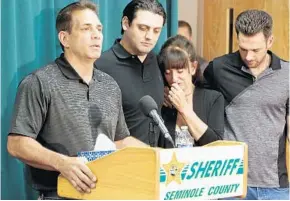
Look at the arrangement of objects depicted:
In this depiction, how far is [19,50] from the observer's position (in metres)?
2.47

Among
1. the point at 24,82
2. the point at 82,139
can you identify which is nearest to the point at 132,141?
the point at 82,139

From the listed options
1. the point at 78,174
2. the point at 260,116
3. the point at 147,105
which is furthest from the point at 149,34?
the point at 78,174

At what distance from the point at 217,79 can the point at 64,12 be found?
2.65 feet

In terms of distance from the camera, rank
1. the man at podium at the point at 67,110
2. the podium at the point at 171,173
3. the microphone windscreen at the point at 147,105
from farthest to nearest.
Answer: the man at podium at the point at 67,110
the microphone windscreen at the point at 147,105
the podium at the point at 171,173

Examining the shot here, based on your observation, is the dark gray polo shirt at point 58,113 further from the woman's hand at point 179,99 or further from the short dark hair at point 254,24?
the short dark hair at point 254,24

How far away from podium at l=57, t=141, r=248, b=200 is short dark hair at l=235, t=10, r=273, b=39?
92 centimetres

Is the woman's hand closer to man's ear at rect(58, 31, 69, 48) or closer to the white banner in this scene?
man's ear at rect(58, 31, 69, 48)

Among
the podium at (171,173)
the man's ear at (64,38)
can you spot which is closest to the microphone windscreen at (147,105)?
the podium at (171,173)

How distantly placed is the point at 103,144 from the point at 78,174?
35 cm

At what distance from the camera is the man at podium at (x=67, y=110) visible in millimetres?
1940

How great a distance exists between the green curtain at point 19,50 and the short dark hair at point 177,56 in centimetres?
49

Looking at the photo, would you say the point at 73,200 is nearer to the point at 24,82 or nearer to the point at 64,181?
the point at 64,181

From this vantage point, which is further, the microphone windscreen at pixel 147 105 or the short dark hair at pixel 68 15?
the short dark hair at pixel 68 15

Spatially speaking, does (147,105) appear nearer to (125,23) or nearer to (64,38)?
(64,38)
